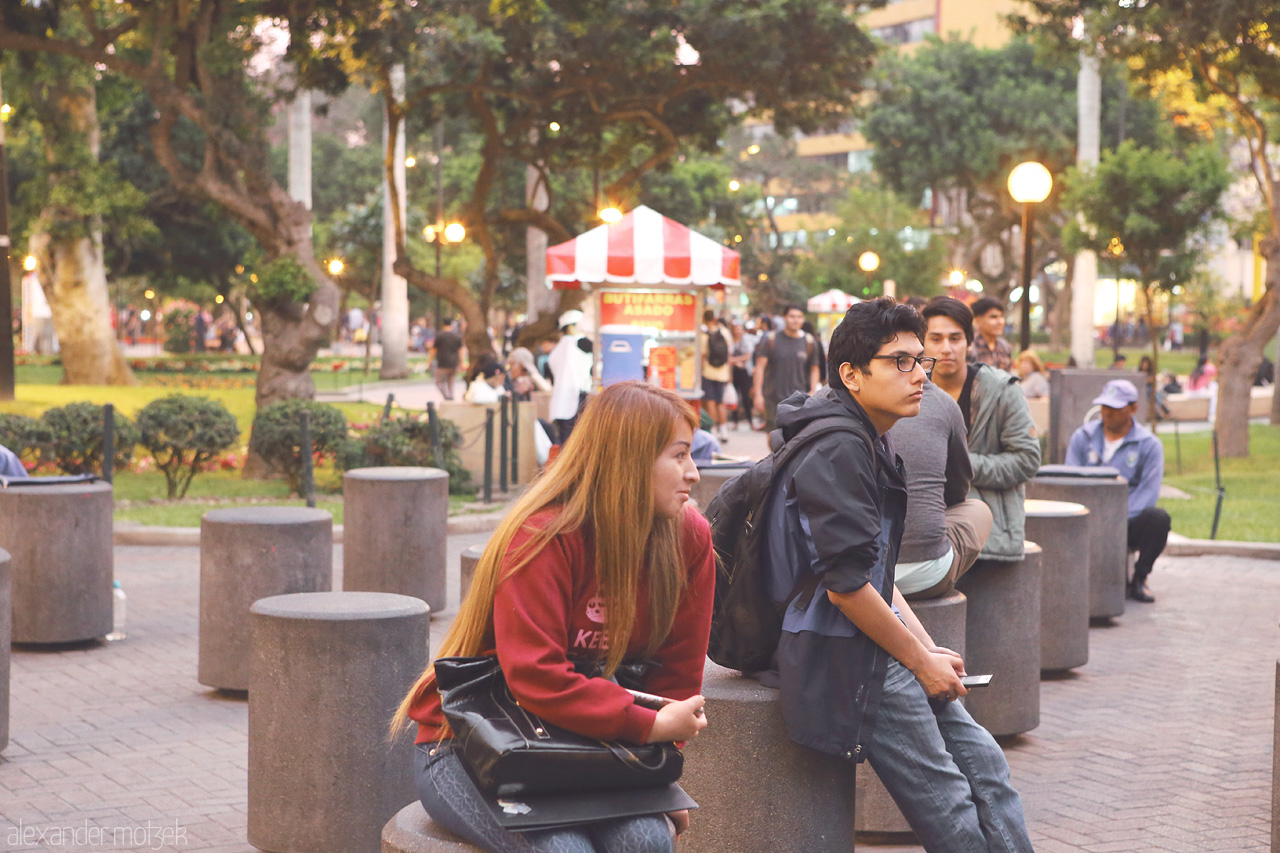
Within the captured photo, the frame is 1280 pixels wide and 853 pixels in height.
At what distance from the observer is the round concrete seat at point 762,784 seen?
12.8ft

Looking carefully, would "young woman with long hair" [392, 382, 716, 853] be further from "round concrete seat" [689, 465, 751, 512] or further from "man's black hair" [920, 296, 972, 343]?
"round concrete seat" [689, 465, 751, 512]

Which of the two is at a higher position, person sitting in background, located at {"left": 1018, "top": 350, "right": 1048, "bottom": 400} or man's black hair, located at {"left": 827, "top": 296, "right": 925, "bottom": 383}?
man's black hair, located at {"left": 827, "top": 296, "right": 925, "bottom": 383}

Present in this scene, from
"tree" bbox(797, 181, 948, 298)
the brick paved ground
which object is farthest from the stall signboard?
"tree" bbox(797, 181, 948, 298)

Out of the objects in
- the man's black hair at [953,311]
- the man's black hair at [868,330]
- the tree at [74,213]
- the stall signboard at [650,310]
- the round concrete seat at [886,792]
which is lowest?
the round concrete seat at [886,792]

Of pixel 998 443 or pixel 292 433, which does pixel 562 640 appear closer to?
pixel 998 443

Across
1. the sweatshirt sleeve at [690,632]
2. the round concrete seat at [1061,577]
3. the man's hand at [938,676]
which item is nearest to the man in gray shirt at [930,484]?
the man's hand at [938,676]

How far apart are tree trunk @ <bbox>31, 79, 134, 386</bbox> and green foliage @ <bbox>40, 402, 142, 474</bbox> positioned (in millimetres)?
14873

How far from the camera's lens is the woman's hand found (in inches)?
122

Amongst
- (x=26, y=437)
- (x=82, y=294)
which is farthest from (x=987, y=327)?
(x=82, y=294)

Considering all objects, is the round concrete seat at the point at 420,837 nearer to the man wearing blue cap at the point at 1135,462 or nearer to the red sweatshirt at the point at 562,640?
the red sweatshirt at the point at 562,640

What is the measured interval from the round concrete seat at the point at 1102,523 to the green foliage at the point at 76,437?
336 inches

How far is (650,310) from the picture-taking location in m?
16.0

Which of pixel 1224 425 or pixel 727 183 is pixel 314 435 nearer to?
pixel 1224 425

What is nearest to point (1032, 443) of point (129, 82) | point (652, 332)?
point (652, 332)
